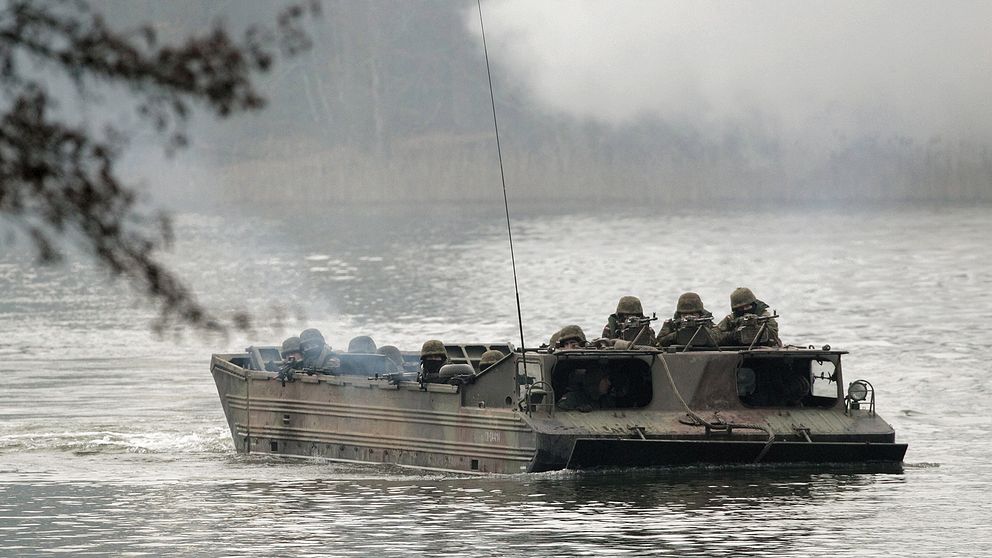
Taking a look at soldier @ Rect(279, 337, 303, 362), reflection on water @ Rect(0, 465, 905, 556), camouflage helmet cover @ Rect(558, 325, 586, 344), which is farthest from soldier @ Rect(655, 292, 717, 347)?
soldier @ Rect(279, 337, 303, 362)

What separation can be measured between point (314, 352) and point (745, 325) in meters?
7.20

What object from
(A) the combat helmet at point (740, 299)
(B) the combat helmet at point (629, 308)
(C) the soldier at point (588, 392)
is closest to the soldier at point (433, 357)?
(C) the soldier at point (588, 392)

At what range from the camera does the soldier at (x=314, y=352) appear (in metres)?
32.8

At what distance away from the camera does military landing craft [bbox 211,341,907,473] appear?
28.1m

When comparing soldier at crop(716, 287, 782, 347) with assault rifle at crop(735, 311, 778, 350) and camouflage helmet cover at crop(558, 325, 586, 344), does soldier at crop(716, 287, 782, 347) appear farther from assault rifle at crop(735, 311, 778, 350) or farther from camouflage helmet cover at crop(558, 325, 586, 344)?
camouflage helmet cover at crop(558, 325, 586, 344)

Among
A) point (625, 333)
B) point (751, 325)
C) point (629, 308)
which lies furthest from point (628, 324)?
point (751, 325)

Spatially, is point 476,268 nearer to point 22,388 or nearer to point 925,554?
point 22,388

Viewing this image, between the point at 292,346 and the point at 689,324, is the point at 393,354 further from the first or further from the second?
the point at 689,324

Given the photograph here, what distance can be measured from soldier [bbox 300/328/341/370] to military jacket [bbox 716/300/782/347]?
6.44 meters

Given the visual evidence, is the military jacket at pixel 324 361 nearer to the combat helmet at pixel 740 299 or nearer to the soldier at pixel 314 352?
the soldier at pixel 314 352

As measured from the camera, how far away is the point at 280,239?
129375 mm

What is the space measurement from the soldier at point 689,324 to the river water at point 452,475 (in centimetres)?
235

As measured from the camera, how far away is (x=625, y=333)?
31.0 metres

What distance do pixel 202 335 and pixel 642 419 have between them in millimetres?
17873
